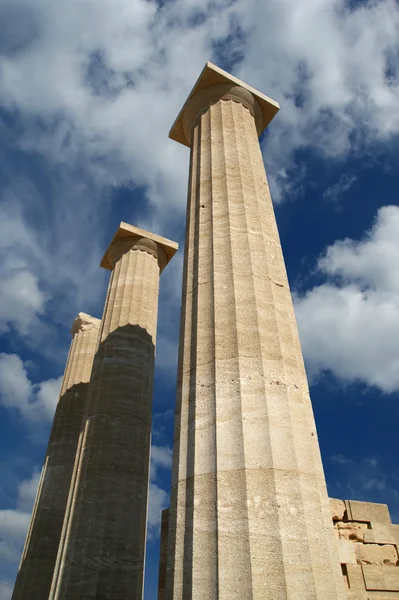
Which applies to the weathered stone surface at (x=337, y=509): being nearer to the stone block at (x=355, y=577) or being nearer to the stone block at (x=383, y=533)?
the stone block at (x=383, y=533)

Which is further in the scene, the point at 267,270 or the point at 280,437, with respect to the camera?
the point at 267,270

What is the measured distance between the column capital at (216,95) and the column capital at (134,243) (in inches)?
411

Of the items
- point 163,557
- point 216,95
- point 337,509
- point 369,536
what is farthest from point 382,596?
point 216,95

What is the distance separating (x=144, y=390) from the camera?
2408 centimetres

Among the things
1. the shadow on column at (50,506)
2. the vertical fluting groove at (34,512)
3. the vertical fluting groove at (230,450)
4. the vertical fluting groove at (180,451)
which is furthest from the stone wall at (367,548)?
the vertical fluting groove at (34,512)

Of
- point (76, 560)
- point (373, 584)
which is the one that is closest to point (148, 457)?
point (76, 560)

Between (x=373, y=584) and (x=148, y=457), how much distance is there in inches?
494

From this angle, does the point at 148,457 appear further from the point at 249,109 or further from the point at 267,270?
the point at 249,109

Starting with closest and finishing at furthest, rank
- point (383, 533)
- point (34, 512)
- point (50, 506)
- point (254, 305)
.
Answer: point (254, 305), point (383, 533), point (50, 506), point (34, 512)

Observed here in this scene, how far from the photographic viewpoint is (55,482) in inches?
1085

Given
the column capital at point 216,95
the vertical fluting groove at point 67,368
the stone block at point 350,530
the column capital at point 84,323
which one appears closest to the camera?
the stone block at point 350,530

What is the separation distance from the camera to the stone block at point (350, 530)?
12.5 m

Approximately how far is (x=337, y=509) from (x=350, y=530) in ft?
1.95

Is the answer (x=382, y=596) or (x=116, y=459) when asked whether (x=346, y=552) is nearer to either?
(x=382, y=596)
